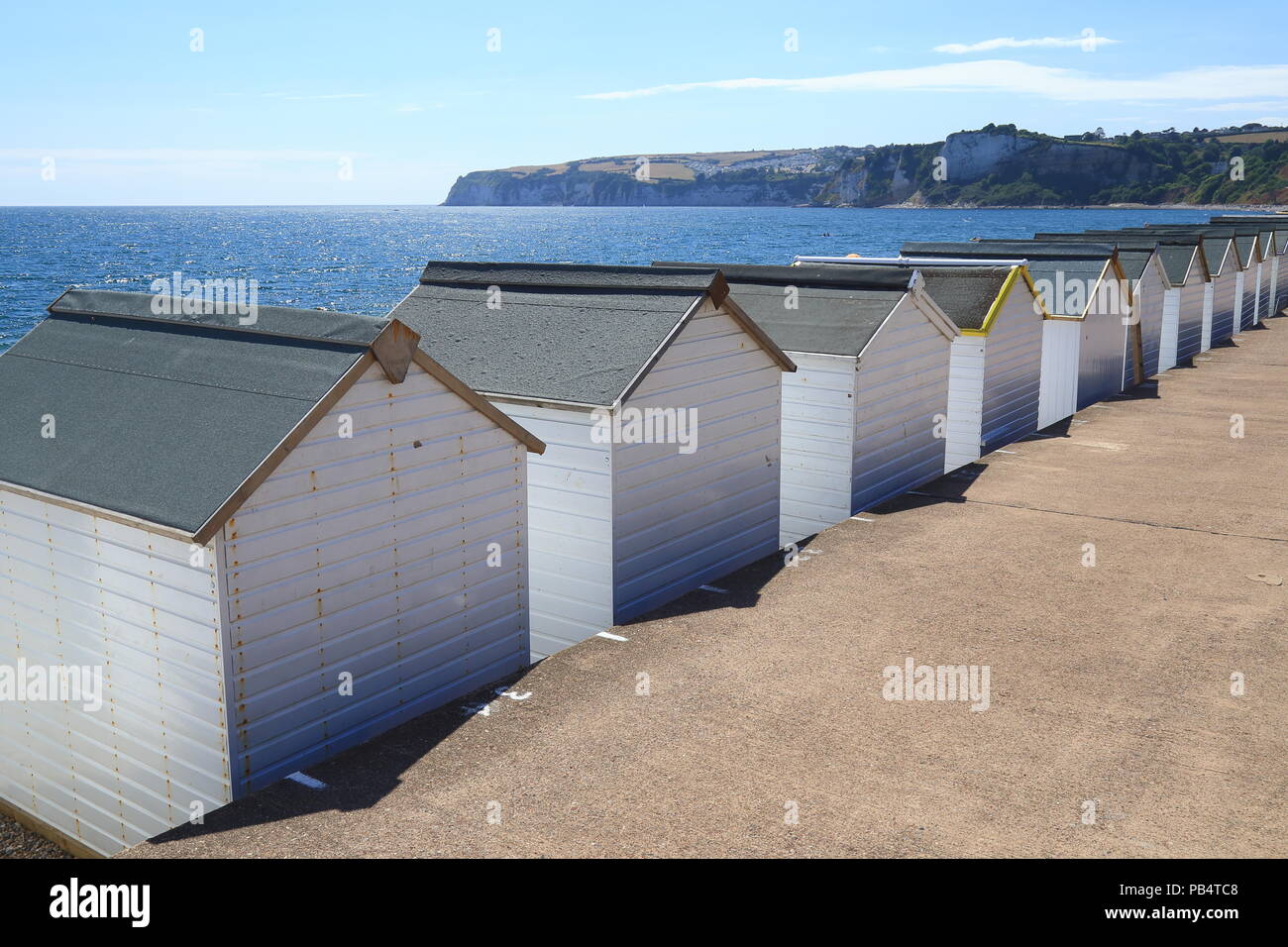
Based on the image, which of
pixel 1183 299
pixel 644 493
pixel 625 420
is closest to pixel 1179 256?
pixel 1183 299

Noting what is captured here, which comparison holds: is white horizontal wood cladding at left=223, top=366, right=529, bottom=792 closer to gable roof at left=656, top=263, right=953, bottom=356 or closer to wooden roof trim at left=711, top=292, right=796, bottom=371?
wooden roof trim at left=711, top=292, right=796, bottom=371

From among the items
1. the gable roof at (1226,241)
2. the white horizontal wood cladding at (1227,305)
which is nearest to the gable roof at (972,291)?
the white horizontal wood cladding at (1227,305)

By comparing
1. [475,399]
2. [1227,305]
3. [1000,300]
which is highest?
[1000,300]

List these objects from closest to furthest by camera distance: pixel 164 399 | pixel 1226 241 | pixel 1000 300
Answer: pixel 164 399 < pixel 1000 300 < pixel 1226 241

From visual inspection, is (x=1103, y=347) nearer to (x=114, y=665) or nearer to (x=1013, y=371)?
(x=1013, y=371)

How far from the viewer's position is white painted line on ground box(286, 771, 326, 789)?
6.15 m

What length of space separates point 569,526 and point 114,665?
11.8 feet

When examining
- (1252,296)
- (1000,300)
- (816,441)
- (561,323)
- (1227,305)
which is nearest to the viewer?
(561,323)

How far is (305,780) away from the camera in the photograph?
6215 mm

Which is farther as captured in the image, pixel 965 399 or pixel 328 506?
pixel 965 399

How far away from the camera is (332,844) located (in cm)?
551

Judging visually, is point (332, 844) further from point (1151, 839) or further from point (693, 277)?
point (693, 277)

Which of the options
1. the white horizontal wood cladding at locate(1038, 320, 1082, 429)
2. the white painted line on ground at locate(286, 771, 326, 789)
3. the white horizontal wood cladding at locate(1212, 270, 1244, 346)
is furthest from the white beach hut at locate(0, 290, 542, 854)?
the white horizontal wood cladding at locate(1212, 270, 1244, 346)
